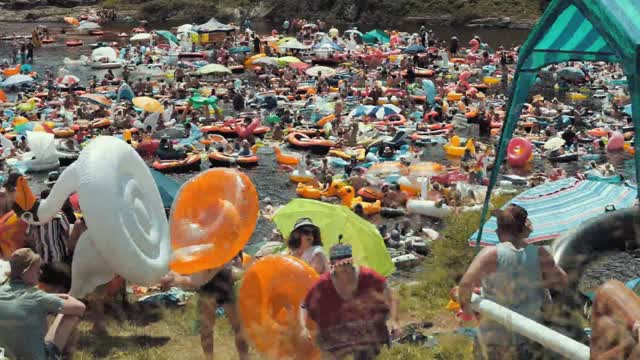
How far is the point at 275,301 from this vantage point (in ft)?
18.2

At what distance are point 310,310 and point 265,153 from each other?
1600 centimetres

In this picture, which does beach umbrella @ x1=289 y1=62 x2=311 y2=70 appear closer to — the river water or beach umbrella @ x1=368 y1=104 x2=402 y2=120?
the river water

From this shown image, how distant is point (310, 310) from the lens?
4930 millimetres

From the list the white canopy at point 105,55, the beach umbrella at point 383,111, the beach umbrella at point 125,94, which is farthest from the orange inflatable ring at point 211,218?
the white canopy at point 105,55

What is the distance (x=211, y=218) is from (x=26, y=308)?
2.30 meters

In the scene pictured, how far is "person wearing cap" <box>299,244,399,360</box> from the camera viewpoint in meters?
4.88

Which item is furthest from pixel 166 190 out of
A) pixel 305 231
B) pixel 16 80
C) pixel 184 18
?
pixel 184 18

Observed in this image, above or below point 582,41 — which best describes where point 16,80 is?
below

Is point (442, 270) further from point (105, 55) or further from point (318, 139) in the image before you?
point (105, 55)

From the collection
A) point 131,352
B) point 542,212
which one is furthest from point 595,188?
point 131,352

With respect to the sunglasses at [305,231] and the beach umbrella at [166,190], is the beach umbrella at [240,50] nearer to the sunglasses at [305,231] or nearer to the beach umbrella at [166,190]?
the beach umbrella at [166,190]

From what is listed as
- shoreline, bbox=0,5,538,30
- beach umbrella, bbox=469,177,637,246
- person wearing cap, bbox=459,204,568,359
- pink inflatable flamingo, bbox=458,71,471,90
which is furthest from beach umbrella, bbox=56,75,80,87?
shoreline, bbox=0,5,538,30

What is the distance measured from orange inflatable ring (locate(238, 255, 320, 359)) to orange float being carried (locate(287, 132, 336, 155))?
1486 cm

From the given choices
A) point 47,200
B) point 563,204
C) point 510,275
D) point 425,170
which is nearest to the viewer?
point 510,275
